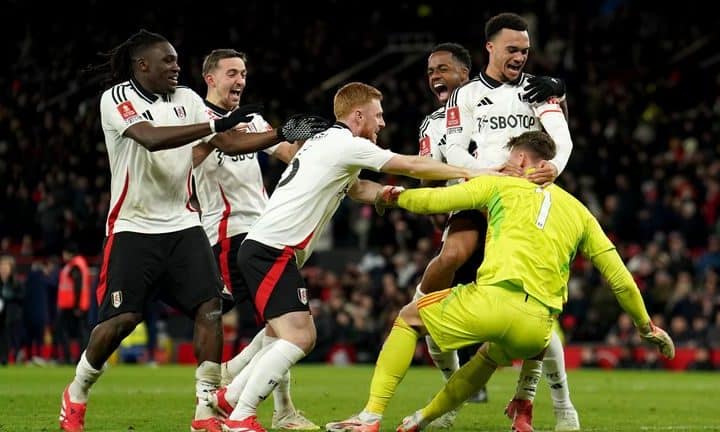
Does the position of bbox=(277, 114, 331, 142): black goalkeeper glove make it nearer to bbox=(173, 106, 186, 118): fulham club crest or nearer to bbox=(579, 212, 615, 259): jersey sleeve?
bbox=(173, 106, 186, 118): fulham club crest

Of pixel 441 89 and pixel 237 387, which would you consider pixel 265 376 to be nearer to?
pixel 237 387

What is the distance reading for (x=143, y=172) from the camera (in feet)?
29.1

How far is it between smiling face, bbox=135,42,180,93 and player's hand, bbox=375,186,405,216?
5.54 feet

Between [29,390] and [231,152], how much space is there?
623 cm

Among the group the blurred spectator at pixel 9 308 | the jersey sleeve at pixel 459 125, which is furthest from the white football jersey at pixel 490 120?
the blurred spectator at pixel 9 308

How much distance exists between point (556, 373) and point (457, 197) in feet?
7.00

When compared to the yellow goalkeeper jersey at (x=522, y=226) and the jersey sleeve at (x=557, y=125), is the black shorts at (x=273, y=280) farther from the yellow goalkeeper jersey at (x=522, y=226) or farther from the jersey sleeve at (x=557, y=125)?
the jersey sleeve at (x=557, y=125)

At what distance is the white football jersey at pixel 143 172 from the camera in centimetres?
885

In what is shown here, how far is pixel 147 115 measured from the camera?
8812 mm

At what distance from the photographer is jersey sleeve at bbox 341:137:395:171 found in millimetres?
8250

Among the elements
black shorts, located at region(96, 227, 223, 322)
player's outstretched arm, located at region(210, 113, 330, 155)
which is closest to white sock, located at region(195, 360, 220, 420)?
black shorts, located at region(96, 227, 223, 322)

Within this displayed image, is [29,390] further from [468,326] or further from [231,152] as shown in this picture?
[468,326]

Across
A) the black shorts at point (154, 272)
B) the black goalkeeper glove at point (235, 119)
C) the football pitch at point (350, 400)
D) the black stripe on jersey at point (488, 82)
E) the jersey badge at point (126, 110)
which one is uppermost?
the black stripe on jersey at point (488, 82)

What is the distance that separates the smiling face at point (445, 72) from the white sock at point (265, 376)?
3.36 metres
